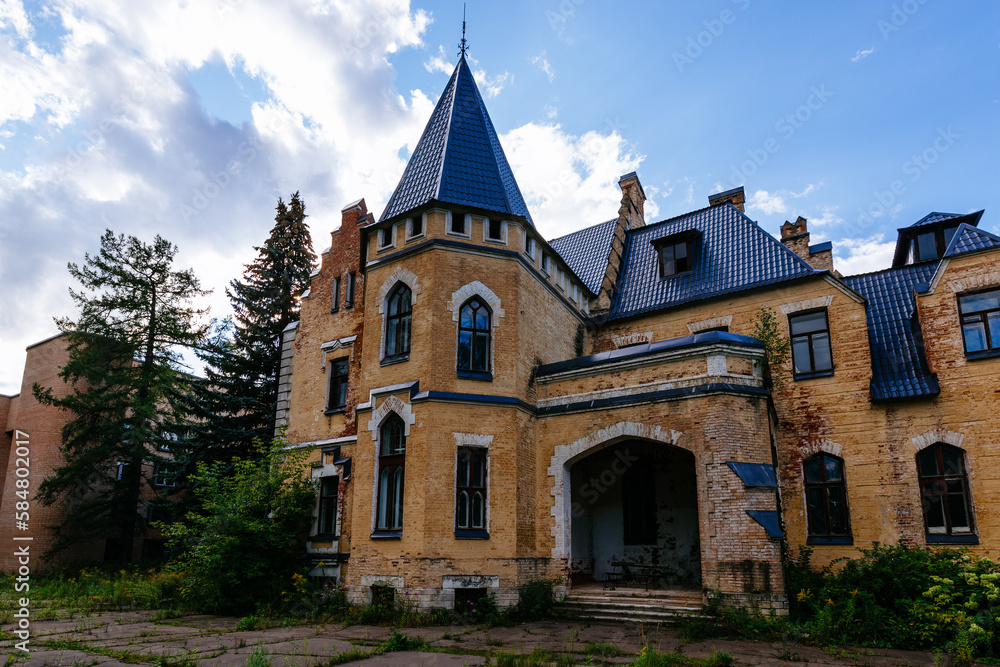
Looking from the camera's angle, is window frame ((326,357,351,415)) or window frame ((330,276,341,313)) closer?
window frame ((326,357,351,415))

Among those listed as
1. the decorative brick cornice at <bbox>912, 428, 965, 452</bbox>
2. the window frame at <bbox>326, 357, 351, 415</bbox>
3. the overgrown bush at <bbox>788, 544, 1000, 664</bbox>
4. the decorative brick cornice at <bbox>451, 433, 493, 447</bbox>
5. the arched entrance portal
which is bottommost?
the overgrown bush at <bbox>788, 544, 1000, 664</bbox>

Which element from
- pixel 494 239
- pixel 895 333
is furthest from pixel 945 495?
pixel 494 239

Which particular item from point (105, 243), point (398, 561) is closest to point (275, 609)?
point (398, 561)

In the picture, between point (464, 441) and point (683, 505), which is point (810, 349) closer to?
point (683, 505)

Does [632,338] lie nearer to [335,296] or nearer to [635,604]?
[635,604]

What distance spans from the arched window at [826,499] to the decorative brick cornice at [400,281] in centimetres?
976

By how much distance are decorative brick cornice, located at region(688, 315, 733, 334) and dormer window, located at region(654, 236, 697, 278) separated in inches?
84.7

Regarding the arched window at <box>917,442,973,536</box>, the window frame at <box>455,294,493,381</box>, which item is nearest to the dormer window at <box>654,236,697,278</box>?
the window frame at <box>455,294,493,381</box>

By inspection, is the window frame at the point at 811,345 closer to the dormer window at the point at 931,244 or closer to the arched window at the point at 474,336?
the dormer window at the point at 931,244

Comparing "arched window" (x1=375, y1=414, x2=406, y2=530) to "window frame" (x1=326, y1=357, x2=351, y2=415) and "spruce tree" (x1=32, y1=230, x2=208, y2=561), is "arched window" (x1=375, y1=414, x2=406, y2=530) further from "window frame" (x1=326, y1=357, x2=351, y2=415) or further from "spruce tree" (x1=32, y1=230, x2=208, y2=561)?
"spruce tree" (x1=32, y1=230, x2=208, y2=561)

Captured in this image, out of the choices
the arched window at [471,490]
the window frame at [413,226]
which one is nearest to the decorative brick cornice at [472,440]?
the arched window at [471,490]

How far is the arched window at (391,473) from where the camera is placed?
12.6 metres

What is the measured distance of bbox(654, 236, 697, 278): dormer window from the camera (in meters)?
18.1

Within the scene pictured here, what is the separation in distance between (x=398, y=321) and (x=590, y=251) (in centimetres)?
879
